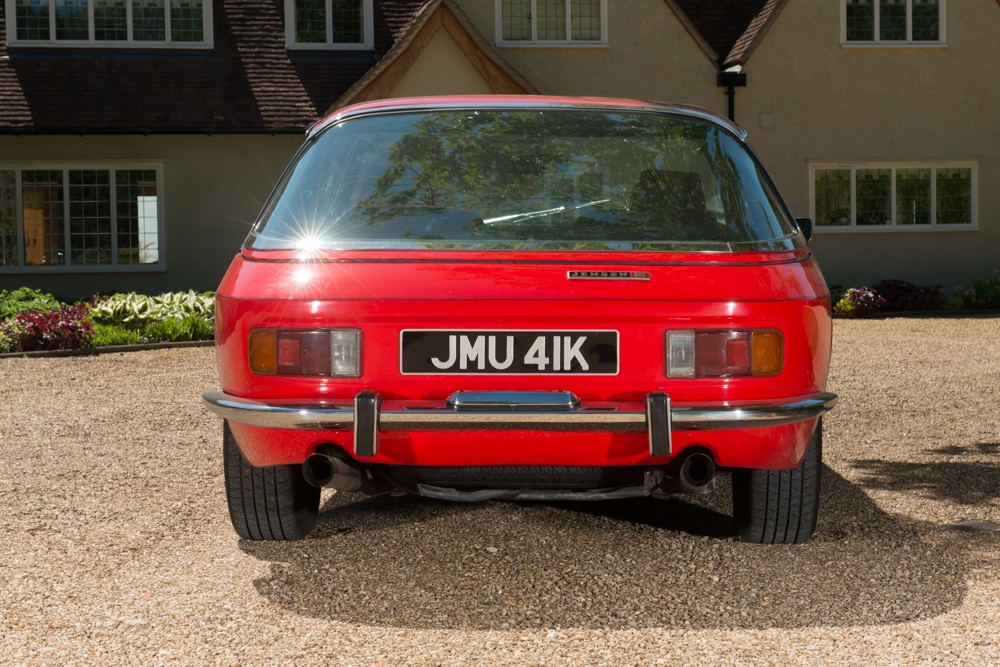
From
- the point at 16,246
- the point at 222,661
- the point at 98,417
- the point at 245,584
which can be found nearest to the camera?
the point at 222,661

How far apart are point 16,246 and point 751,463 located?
17313mm

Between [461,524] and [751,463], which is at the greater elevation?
[751,463]

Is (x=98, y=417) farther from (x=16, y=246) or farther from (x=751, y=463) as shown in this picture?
(x=16, y=246)

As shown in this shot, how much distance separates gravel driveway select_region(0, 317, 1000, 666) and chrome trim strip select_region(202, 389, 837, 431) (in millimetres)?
633

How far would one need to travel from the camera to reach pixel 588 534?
475 centimetres

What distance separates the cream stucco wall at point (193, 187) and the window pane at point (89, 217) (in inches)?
12.0

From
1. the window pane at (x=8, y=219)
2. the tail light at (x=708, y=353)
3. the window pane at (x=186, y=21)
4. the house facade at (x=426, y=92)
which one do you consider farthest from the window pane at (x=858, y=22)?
the tail light at (x=708, y=353)

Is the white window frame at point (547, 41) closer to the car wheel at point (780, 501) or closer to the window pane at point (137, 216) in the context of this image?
the window pane at point (137, 216)

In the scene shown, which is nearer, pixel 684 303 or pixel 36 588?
pixel 684 303

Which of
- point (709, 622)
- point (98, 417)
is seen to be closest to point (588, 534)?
point (709, 622)

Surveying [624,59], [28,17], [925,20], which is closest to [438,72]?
[624,59]

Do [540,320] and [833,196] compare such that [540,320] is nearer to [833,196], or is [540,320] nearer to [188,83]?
[188,83]

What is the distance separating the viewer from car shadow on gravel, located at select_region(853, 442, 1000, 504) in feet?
18.5

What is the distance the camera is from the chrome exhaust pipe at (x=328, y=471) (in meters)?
3.80
